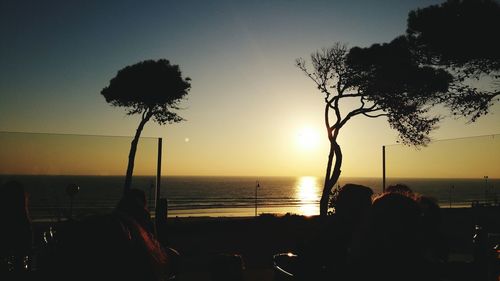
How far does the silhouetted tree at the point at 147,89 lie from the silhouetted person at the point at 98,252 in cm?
1676

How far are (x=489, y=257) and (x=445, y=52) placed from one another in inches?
356

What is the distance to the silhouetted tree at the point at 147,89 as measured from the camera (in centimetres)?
1802

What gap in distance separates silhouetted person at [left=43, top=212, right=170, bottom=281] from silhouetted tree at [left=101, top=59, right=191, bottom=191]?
660 inches

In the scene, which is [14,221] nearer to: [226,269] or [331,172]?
[226,269]

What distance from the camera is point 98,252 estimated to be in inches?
52.4

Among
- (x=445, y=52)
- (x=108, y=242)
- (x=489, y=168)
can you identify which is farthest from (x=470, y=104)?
(x=108, y=242)

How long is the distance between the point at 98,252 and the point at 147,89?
17.4 meters

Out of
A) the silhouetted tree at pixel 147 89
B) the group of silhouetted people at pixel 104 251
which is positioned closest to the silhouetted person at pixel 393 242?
the group of silhouetted people at pixel 104 251

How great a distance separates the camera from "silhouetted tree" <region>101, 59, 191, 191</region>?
59.1 ft

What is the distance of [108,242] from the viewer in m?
1.35

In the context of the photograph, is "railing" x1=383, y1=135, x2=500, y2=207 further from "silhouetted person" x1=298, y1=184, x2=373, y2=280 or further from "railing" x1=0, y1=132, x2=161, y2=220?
"railing" x1=0, y1=132, x2=161, y2=220

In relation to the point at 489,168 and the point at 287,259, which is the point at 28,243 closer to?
the point at 287,259

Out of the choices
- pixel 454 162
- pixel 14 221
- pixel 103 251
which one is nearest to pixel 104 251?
pixel 103 251

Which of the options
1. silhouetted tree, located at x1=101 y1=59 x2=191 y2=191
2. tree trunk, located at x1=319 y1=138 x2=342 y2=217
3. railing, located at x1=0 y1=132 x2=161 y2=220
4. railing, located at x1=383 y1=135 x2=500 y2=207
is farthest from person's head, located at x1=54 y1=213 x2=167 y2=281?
silhouetted tree, located at x1=101 y1=59 x2=191 y2=191
